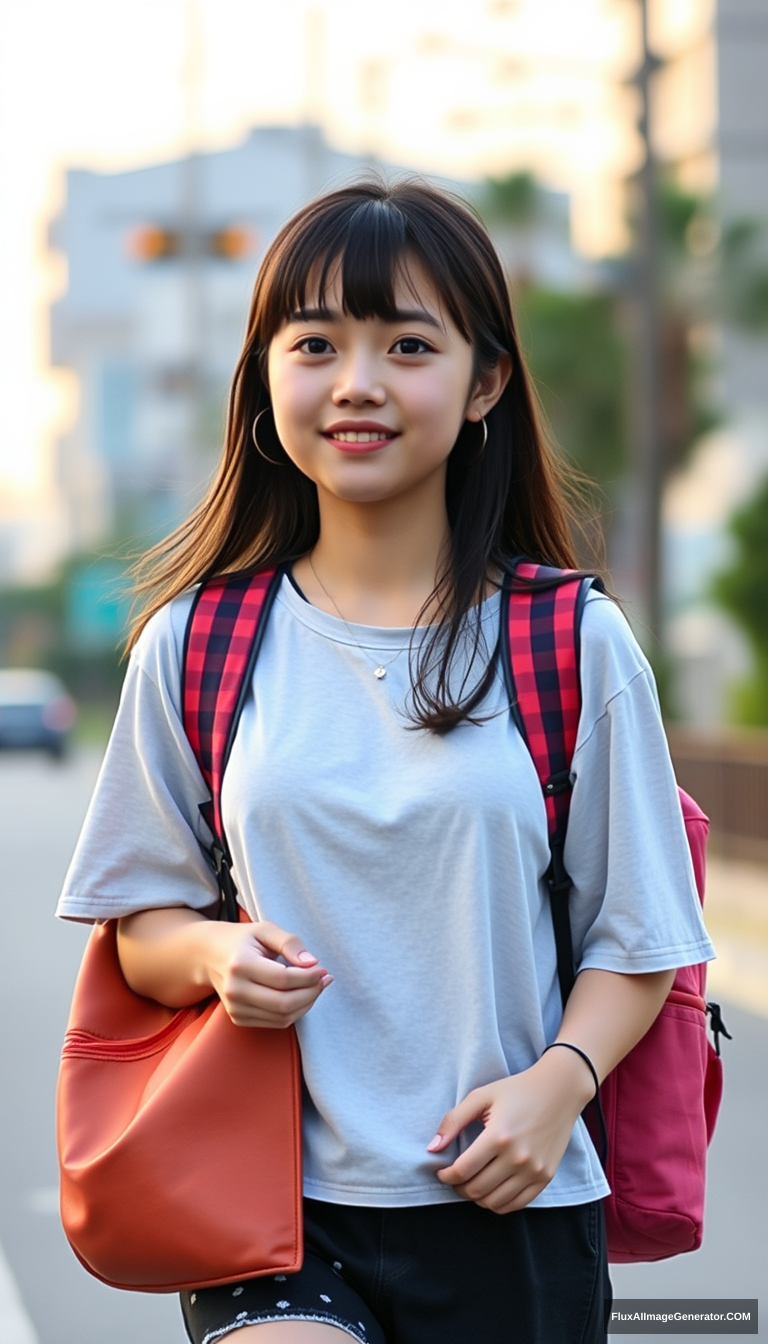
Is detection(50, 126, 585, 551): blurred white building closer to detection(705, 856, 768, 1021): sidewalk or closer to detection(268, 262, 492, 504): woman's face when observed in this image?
detection(705, 856, 768, 1021): sidewalk

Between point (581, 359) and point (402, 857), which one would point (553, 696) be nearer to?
point (402, 857)

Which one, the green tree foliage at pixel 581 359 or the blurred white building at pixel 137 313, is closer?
the green tree foliage at pixel 581 359

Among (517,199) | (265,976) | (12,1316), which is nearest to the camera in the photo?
(265,976)

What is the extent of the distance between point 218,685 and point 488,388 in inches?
19.3

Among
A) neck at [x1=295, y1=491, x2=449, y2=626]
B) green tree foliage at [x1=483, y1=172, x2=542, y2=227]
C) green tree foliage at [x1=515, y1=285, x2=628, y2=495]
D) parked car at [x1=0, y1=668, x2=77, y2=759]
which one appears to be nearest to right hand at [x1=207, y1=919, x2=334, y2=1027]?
neck at [x1=295, y1=491, x2=449, y2=626]

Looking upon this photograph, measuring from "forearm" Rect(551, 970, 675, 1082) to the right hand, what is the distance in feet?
0.90

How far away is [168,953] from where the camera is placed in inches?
91.6

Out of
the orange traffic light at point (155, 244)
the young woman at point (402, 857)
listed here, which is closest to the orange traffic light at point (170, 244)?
the orange traffic light at point (155, 244)

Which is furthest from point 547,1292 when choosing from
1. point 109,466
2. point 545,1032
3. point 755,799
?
point 109,466

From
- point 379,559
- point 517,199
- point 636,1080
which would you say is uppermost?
point 517,199

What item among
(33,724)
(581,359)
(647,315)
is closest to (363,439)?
(647,315)

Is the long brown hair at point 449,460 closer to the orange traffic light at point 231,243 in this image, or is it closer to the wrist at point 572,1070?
the wrist at point 572,1070

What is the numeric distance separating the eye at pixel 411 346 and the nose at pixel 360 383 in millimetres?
31

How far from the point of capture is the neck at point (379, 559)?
2.44 metres
